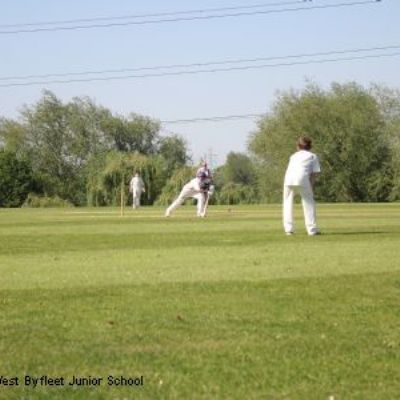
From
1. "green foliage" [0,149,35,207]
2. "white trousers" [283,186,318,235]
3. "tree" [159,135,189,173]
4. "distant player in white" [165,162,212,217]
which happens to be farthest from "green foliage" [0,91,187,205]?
"white trousers" [283,186,318,235]

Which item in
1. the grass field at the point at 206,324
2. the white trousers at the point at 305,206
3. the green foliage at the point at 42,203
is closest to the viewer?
the grass field at the point at 206,324

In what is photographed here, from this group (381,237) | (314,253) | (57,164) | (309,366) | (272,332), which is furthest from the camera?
(57,164)

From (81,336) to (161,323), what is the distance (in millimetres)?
779

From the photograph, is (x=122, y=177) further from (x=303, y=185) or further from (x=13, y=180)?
(x=303, y=185)

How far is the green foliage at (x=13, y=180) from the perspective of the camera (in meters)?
85.8

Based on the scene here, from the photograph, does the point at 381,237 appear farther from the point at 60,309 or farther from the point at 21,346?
the point at 21,346

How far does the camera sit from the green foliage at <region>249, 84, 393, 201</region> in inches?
3551

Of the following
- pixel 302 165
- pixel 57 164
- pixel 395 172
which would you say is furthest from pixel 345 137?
pixel 302 165

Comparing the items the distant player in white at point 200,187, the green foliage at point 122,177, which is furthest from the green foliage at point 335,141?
the distant player in white at point 200,187

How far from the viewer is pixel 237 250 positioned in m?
14.2

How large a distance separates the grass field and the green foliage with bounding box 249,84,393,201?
3071 inches

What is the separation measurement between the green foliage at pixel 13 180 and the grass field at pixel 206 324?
243 ft

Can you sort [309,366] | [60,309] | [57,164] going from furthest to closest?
[57,164] → [60,309] → [309,366]

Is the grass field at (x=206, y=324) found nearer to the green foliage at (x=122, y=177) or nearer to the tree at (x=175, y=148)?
the green foliage at (x=122, y=177)
